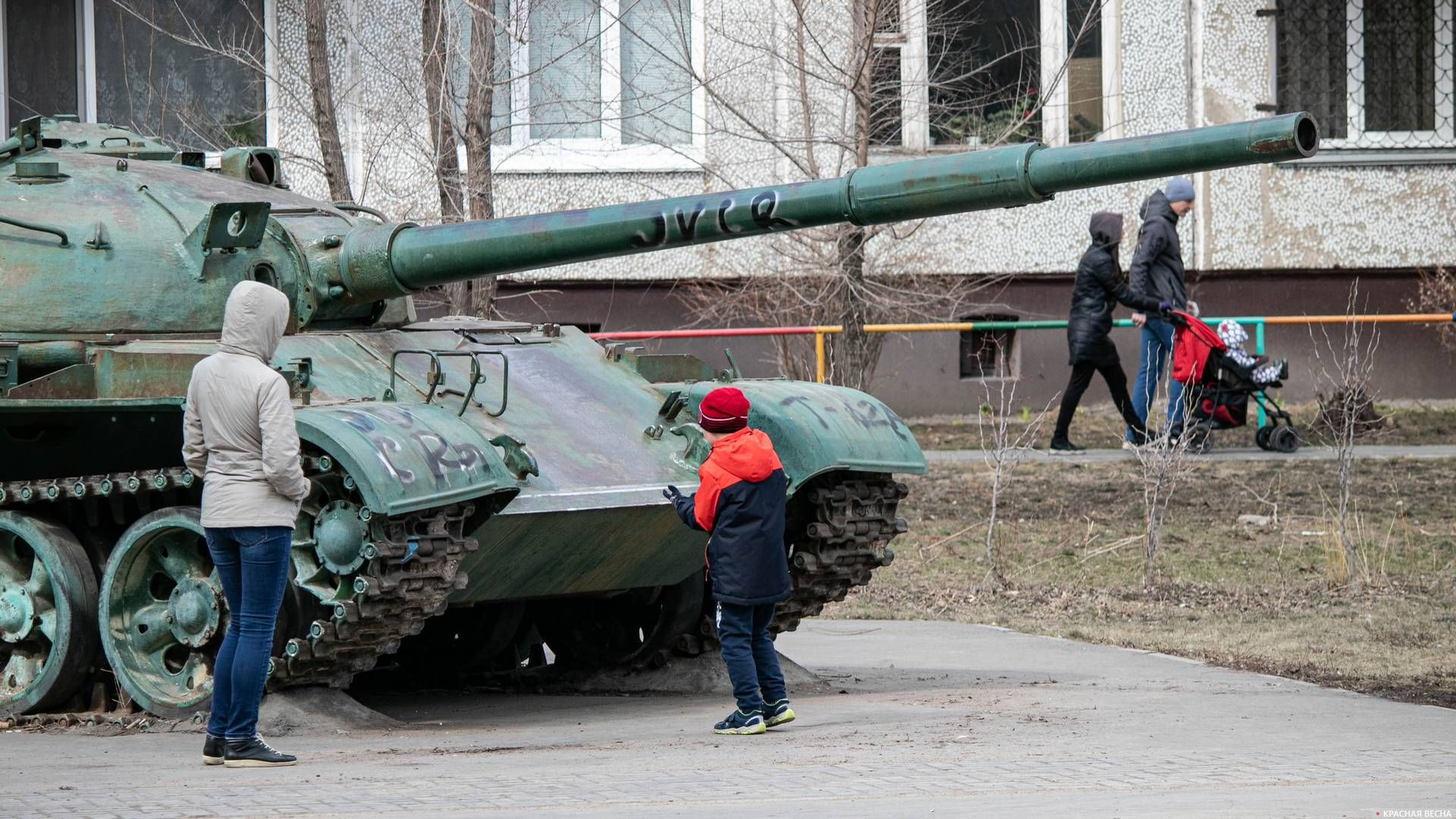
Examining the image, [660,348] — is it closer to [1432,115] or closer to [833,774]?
[1432,115]

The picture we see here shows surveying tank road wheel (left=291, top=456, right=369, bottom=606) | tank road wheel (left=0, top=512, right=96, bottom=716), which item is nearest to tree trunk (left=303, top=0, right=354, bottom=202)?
tank road wheel (left=0, top=512, right=96, bottom=716)

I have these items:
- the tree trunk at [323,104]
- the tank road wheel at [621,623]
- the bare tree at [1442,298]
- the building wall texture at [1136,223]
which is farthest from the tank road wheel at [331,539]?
the bare tree at [1442,298]

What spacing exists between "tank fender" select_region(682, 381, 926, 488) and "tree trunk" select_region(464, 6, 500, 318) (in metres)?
4.57

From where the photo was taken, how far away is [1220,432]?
18.0 meters

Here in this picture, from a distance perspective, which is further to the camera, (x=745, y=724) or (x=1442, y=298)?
(x=1442, y=298)

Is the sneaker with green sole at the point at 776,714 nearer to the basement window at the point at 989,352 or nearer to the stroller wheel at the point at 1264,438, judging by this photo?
the stroller wheel at the point at 1264,438

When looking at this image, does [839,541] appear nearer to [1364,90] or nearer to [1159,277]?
[1159,277]

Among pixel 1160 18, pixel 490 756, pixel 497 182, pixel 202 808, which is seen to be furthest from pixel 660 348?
pixel 202 808

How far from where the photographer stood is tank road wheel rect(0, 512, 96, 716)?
8.91m

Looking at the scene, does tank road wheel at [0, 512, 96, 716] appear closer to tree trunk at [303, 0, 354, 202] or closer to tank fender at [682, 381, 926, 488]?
tank fender at [682, 381, 926, 488]

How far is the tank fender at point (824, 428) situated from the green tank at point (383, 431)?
0.02 m

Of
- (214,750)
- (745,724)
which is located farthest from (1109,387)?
(214,750)

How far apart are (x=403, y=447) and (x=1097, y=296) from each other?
8929mm

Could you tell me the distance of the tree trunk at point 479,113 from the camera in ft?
46.2
